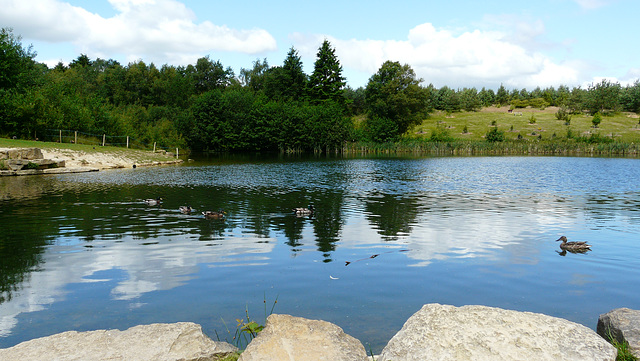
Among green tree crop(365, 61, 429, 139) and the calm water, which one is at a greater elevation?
green tree crop(365, 61, 429, 139)

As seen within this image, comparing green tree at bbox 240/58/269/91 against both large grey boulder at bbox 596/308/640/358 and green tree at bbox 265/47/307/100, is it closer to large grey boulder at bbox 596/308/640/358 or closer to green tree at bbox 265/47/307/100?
green tree at bbox 265/47/307/100

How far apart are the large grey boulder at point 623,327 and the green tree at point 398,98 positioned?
9815 cm

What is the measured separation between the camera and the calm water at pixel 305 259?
8508 mm

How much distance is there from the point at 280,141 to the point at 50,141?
46.4 meters

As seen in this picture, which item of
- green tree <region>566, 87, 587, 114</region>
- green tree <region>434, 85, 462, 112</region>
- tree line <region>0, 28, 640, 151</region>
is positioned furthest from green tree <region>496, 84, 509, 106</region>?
green tree <region>566, 87, 587, 114</region>

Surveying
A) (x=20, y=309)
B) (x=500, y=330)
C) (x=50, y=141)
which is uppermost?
(x=50, y=141)

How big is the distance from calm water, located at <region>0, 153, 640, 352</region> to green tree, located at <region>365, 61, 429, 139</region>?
82.8 meters

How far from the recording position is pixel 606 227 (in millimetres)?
16844

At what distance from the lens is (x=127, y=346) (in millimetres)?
5781

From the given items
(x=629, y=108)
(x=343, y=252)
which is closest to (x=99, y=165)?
(x=343, y=252)

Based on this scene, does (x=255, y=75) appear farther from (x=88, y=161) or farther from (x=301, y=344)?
(x=301, y=344)

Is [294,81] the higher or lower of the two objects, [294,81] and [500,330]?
the higher

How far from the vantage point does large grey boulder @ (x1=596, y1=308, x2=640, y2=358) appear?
5.57 m

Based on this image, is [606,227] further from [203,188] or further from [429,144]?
[429,144]
